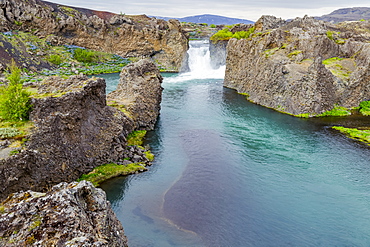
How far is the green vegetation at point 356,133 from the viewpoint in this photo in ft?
148

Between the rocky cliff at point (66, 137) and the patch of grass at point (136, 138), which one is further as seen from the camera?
the patch of grass at point (136, 138)

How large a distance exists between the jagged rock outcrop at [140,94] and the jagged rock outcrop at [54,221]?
103ft

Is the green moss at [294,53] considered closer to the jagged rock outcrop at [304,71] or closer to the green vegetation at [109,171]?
the jagged rock outcrop at [304,71]

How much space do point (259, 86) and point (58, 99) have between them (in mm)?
49164

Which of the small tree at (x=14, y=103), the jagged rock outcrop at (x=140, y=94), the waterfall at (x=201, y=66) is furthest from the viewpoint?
the waterfall at (x=201, y=66)

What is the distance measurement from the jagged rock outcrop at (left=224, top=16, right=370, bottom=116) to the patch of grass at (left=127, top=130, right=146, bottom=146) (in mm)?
31670

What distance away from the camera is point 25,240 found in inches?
520

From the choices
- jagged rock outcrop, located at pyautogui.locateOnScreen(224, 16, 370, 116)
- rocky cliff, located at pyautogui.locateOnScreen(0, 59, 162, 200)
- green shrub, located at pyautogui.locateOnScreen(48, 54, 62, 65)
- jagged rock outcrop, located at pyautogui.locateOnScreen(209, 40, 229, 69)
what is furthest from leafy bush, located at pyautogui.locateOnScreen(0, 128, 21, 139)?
jagged rock outcrop, located at pyautogui.locateOnScreen(209, 40, 229, 69)

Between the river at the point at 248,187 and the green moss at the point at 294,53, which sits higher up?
the green moss at the point at 294,53

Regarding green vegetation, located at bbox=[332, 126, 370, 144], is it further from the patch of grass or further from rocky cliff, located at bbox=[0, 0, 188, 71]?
rocky cliff, located at bbox=[0, 0, 188, 71]

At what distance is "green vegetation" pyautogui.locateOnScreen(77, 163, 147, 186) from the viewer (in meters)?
32.6

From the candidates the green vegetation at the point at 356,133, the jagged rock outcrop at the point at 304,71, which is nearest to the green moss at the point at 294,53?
the jagged rock outcrop at the point at 304,71

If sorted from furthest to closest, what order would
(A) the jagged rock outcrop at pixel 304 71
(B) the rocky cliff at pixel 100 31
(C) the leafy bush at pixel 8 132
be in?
(B) the rocky cliff at pixel 100 31 → (A) the jagged rock outcrop at pixel 304 71 → (C) the leafy bush at pixel 8 132

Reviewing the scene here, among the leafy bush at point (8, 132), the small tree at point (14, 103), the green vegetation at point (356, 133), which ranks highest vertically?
the small tree at point (14, 103)
